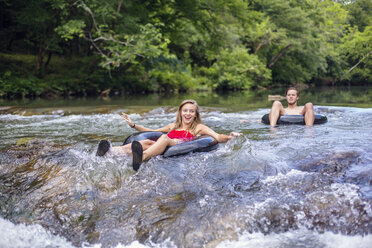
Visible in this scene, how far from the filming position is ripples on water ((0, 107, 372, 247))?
2.80m

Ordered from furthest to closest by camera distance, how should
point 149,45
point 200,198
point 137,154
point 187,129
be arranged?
point 149,45 < point 187,129 < point 137,154 < point 200,198

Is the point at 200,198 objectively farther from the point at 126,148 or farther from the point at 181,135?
the point at 181,135

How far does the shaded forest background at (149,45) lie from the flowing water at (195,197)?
1139 centimetres

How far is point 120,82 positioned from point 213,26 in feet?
20.1

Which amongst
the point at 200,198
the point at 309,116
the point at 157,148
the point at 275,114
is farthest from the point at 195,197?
the point at 309,116

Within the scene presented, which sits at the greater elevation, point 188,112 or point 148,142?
point 188,112

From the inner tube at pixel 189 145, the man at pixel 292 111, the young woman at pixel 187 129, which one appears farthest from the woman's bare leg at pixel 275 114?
the inner tube at pixel 189 145

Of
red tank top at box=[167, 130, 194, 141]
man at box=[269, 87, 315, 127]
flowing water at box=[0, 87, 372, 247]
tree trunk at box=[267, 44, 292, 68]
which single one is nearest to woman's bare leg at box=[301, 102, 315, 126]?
man at box=[269, 87, 315, 127]

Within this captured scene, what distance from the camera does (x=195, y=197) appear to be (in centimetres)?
333

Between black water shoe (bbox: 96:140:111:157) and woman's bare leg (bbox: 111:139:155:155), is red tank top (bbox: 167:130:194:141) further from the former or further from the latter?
black water shoe (bbox: 96:140:111:157)

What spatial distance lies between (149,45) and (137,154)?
1217cm

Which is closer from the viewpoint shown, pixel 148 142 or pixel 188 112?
pixel 148 142

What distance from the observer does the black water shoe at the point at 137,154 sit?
12.8ft

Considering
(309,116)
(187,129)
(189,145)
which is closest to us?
(189,145)
